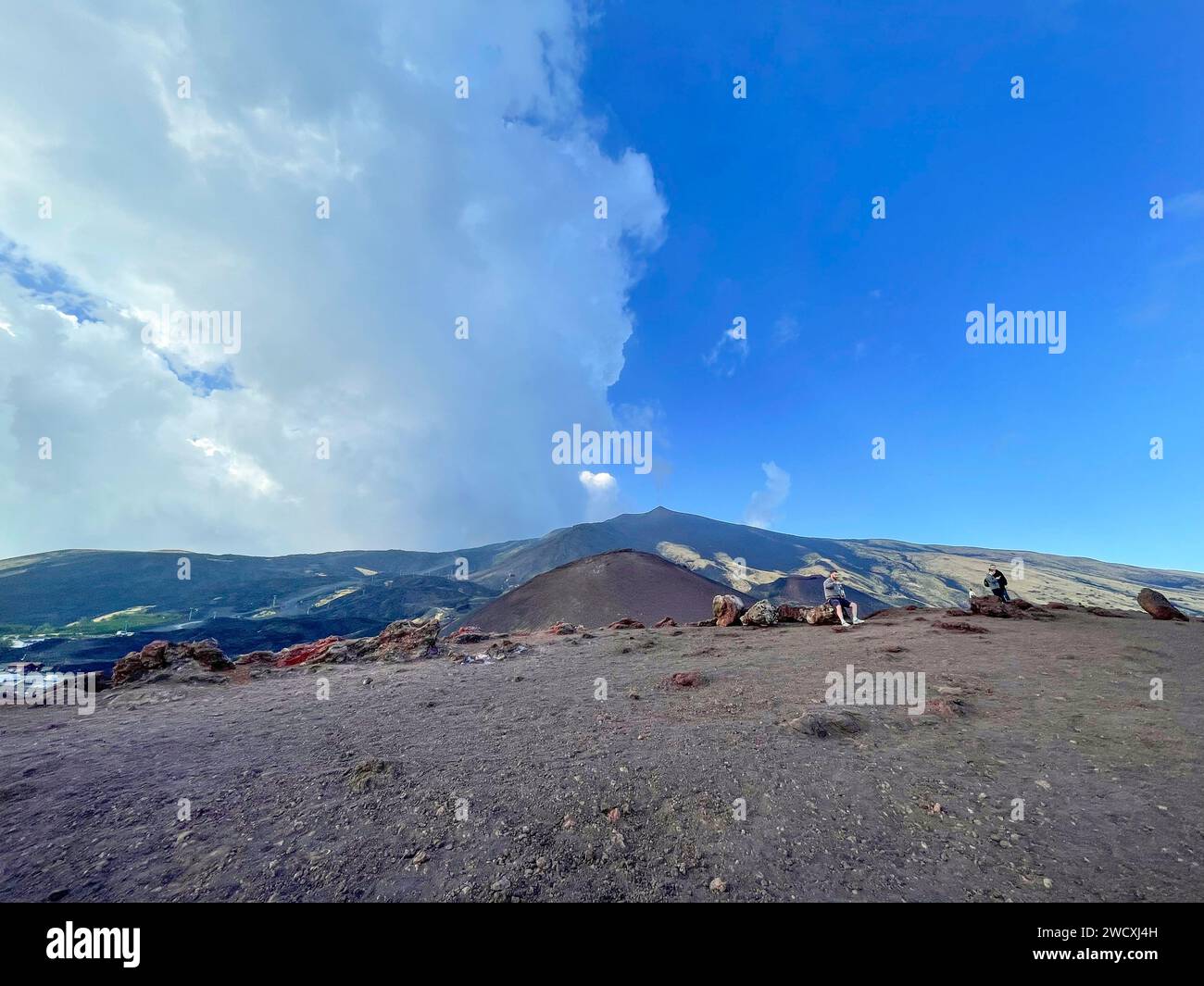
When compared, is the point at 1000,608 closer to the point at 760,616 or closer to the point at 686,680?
the point at 760,616

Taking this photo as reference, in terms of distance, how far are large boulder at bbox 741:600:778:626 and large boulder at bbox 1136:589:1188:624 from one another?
725 inches

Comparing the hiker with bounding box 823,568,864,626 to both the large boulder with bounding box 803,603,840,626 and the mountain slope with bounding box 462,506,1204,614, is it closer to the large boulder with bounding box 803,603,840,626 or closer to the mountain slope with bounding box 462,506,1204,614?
the large boulder with bounding box 803,603,840,626

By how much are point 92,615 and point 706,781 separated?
165m

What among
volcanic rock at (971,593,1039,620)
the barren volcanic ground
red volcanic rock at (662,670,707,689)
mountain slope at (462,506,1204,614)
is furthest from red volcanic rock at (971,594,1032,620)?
mountain slope at (462,506,1204,614)

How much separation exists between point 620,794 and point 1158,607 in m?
34.9

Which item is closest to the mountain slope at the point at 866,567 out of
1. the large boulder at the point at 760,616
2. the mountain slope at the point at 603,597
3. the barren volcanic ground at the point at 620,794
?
the mountain slope at the point at 603,597

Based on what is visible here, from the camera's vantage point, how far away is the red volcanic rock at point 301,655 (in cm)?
1812

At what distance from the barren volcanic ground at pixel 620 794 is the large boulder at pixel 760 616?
11.5m

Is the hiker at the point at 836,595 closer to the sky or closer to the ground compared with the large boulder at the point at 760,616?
closer to the sky

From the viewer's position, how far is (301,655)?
63.0 ft

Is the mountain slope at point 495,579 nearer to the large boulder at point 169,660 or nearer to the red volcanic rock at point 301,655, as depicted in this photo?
the red volcanic rock at point 301,655

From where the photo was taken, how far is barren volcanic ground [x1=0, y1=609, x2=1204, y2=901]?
14.8 ft

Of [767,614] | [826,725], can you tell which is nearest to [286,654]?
[826,725]
